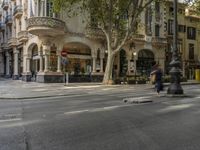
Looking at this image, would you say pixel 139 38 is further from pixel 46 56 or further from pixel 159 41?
pixel 46 56

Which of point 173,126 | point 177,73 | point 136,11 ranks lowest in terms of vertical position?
point 173,126

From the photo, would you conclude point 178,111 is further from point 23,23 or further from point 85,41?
point 23,23

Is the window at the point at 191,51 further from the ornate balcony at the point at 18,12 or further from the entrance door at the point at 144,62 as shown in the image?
the ornate balcony at the point at 18,12

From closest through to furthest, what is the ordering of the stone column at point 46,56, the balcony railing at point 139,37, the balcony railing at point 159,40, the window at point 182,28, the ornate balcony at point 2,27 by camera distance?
the stone column at point 46,56
the balcony railing at point 139,37
the balcony railing at point 159,40
the ornate balcony at point 2,27
the window at point 182,28

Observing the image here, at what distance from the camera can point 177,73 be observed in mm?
15789

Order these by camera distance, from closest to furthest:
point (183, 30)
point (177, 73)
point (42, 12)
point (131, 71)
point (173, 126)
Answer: point (173, 126) → point (177, 73) → point (42, 12) → point (131, 71) → point (183, 30)

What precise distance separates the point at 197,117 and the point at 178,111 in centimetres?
117

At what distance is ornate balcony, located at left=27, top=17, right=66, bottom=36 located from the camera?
101 feet

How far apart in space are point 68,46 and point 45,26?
15.5 feet

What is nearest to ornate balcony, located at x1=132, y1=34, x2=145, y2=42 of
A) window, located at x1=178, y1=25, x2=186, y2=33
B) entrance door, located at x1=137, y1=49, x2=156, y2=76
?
entrance door, located at x1=137, y1=49, x2=156, y2=76

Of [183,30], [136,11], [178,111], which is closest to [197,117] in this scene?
[178,111]

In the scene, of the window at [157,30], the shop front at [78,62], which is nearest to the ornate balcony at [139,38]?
the window at [157,30]

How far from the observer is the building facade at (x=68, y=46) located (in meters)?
32.4

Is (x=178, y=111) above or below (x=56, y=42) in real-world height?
below
